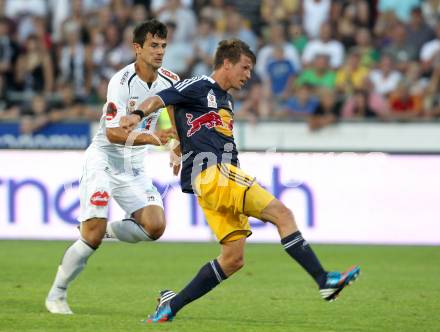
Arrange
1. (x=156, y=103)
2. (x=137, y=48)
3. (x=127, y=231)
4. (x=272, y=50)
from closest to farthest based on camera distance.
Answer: (x=156, y=103) < (x=137, y=48) < (x=127, y=231) < (x=272, y=50)

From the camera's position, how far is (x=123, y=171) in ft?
31.8

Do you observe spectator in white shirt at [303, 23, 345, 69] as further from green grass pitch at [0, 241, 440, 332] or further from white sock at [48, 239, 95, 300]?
white sock at [48, 239, 95, 300]

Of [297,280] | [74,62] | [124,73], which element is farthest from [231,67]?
[74,62]

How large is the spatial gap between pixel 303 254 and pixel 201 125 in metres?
1.32

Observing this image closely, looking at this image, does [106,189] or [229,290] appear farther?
[229,290]

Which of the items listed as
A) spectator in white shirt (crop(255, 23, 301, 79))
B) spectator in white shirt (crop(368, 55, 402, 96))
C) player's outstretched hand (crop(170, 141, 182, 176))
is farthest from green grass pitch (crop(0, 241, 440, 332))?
spectator in white shirt (crop(255, 23, 301, 79))

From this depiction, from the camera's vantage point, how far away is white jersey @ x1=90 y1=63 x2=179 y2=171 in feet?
29.5

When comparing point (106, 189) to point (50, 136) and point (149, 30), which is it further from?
point (50, 136)

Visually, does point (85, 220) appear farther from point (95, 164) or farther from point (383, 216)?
point (383, 216)

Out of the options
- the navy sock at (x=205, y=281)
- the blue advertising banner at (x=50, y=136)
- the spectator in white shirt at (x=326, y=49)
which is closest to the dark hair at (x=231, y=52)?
the navy sock at (x=205, y=281)

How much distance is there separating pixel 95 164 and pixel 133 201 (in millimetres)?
557

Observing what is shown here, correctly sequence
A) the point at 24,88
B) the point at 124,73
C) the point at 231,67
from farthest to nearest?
the point at 24,88
the point at 124,73
the point at 231,67

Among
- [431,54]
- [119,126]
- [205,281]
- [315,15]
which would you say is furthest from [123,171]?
[315,15]

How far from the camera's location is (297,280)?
11.7 metres
